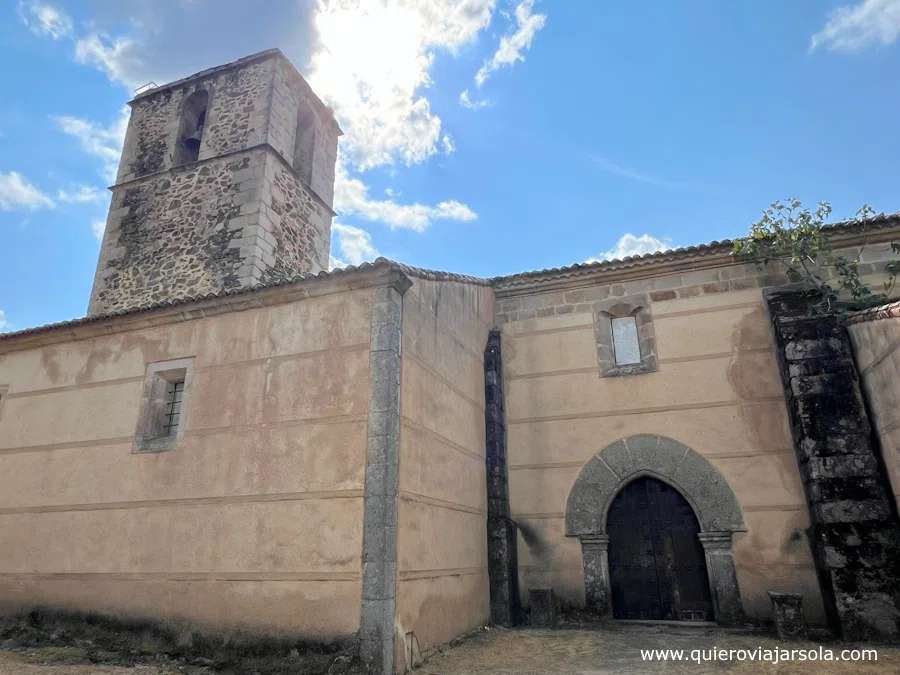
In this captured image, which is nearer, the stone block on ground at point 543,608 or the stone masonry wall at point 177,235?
the stone block on ground at point 543,608

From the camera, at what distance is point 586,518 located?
25.5ft

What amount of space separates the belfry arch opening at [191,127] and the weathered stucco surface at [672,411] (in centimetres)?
876

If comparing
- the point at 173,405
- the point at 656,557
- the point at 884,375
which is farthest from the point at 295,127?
the point at 884,375

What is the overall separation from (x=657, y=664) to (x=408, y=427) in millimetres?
3139

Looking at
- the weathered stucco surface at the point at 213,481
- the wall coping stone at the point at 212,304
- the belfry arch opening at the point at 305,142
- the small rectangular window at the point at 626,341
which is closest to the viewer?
the weathered stucco surface at the point at 213,481

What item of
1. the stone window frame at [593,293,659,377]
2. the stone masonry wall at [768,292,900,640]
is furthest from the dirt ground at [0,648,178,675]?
the stone masonry wall at [768,292,900,640]

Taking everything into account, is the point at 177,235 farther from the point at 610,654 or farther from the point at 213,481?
the point at 610,654

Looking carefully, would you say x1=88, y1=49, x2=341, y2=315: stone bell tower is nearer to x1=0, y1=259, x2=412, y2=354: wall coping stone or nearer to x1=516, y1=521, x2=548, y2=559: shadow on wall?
x1=0, y1=259, x2=412, y2=354: wall coping stone

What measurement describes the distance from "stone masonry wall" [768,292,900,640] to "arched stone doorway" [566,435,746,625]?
940 millimetres

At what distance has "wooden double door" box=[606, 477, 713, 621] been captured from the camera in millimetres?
7262

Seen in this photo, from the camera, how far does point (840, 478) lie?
6.54 m

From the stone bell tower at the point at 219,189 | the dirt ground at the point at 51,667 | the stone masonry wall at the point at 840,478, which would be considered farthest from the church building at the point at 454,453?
the stone bell tower at the point at 219,189

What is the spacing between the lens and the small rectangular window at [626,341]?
8.51 m

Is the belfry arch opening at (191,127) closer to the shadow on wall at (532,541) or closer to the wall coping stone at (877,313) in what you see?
the shadow on wall at (532,541)
